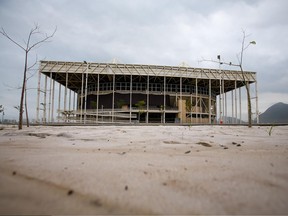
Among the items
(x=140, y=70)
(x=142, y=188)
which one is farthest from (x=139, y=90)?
(x=142, y=188)

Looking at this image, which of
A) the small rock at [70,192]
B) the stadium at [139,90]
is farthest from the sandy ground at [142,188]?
the stadium at [139,90]

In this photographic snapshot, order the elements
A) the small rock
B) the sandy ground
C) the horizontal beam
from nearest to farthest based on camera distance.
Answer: the sandy ground
the small rock
the horizontal beam

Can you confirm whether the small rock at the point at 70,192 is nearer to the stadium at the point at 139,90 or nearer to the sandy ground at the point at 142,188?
the sandy ground at the point at 142,188

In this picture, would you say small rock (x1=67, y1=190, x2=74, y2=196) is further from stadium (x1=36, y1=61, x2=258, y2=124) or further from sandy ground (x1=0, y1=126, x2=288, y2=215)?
stadium (x1=36, y1=61, x2=258, y2=124)

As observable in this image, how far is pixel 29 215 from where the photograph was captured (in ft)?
2.51

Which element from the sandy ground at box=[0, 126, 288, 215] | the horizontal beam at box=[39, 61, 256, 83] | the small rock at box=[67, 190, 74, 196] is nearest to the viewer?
the sandy ground at box=[0, 126, 288, 215]

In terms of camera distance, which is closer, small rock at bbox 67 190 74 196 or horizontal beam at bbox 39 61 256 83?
small rock at bbox 67 190 74 196

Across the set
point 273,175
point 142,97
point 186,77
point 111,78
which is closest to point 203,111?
point 186,77

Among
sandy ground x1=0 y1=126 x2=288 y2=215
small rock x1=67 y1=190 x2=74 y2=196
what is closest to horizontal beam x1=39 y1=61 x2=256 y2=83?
sandy ground x1=0 y1=126 x2=288 y2=215

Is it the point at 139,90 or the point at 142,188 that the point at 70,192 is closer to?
the point at 142,188

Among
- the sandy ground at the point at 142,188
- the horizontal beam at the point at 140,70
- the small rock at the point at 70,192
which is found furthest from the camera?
the horizontal beam at the point at 140,70

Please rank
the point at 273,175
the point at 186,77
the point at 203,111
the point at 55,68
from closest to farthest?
the point at 273,175
the point at 55,68
the point at 186,77
the point at 203,111

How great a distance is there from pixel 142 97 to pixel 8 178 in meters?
35.2

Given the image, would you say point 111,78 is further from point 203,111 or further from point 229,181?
point 229,181
